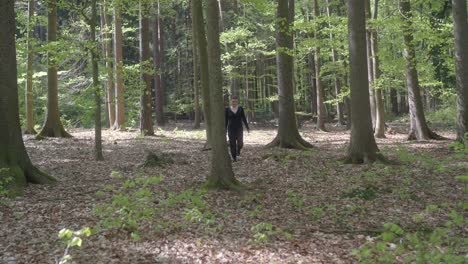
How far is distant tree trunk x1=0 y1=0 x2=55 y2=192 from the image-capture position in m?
7.40

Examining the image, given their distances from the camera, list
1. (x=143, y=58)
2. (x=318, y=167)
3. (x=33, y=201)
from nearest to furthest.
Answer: (x=33, y=201)
(x=318, y=167)
(x=143, y=58)

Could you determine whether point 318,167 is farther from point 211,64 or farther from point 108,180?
point 108,180

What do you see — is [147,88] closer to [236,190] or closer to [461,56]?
[236,190]

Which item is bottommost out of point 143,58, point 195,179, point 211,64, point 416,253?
point 416,253

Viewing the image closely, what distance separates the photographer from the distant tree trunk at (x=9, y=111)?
740 centimetres

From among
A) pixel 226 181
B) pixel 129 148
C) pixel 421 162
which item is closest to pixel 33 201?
pixel 226 181

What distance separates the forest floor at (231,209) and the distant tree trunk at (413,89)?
13.5 ft

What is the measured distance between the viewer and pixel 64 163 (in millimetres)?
11070

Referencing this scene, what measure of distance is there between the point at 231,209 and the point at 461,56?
852 cm

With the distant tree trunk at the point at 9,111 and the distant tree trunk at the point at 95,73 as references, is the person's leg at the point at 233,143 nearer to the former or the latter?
the distant tree trunk at the point at 95,73

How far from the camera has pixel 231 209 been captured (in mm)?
7133

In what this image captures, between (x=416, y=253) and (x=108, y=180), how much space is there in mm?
6317

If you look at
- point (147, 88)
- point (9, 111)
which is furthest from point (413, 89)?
point (9, 111)

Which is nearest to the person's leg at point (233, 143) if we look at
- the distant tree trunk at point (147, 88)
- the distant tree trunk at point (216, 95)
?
the distant tree trunk at point (216, 95)
